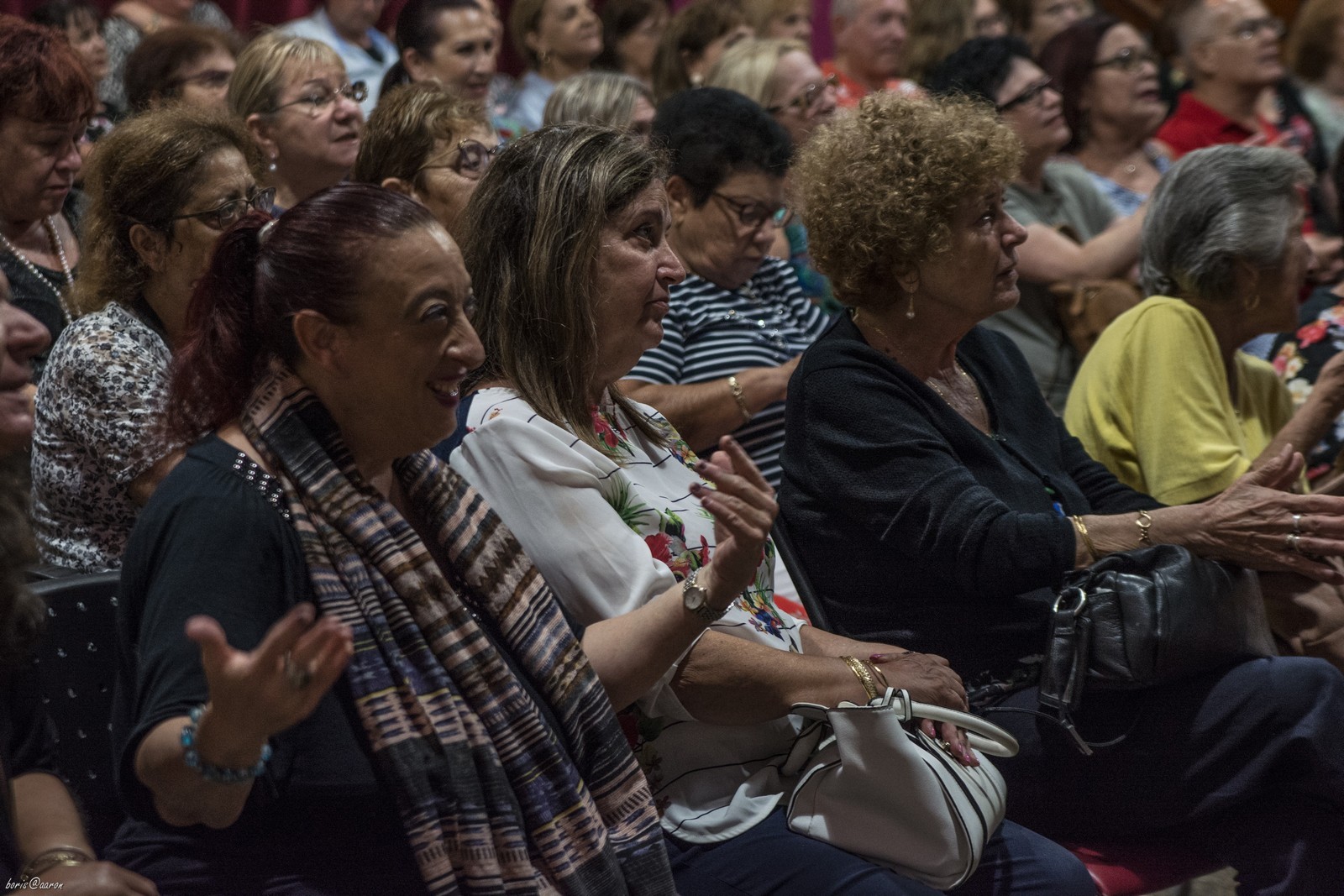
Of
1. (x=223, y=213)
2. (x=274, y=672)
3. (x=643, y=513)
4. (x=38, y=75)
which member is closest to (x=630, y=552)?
(x=643, y=513)

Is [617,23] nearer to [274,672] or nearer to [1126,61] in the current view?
[1126,61]

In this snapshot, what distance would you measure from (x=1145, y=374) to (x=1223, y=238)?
361 millimetres

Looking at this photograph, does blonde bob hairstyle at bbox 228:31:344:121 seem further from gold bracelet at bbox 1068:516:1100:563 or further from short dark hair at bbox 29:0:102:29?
gold bracelet at bbox 1068:516:1100:563

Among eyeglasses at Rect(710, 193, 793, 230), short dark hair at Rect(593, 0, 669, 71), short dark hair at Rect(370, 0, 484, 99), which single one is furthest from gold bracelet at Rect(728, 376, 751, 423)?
short dark hair at Rect(593, 0, 669, 71)

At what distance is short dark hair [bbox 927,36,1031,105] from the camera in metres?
4.73

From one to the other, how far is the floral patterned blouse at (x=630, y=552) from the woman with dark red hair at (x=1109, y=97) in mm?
3686

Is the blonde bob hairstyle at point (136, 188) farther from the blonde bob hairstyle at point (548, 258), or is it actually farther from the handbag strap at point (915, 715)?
the handbag strap at point (915, 715)

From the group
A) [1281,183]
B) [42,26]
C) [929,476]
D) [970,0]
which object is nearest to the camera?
[929,476]

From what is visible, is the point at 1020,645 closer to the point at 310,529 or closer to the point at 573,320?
the point at 573,320

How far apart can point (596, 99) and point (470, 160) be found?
105 centimetres

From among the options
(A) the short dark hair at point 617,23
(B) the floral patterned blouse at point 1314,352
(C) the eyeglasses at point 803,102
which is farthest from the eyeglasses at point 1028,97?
(A) the short dark hair at point 617,23

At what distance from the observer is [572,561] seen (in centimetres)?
204

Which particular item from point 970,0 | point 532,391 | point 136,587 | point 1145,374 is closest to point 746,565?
point 532,391

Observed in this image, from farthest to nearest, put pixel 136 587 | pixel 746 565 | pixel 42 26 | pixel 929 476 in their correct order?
pixel 42 26, pixel 929 476, pixel 746 565, pixel 136 587
